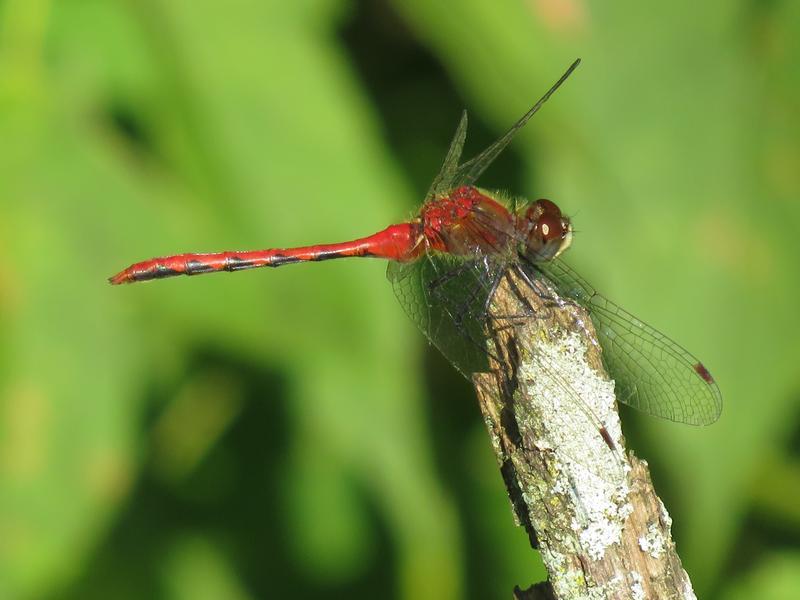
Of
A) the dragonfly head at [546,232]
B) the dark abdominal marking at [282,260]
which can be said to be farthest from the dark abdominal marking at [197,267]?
the dragonfly head at [546,232]

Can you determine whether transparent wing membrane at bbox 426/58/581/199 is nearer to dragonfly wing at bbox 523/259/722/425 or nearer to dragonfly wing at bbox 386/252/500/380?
dragonfly wing at bbox 386/252/500/380

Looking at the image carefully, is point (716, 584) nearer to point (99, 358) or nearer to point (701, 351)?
point (701, 351)

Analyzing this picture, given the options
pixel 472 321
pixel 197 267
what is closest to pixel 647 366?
pixel 472 321

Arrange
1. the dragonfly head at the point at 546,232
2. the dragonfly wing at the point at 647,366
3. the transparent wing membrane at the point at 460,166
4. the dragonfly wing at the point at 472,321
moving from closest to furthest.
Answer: the dragonfly wing at the point at 472,321
the dragonfly wing at the point at 647,366
the dragonfly head at the point at 546,232
the transparent wing membrane at the point at 460,166

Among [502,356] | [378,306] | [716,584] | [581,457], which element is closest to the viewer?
[581,457]

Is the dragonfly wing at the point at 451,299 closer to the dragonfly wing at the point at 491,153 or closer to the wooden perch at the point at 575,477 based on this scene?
the dragonfly wing at the point at 491,153

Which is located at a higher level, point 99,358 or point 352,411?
point 352,411

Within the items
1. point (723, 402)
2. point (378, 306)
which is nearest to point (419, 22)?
point (378, 306)
